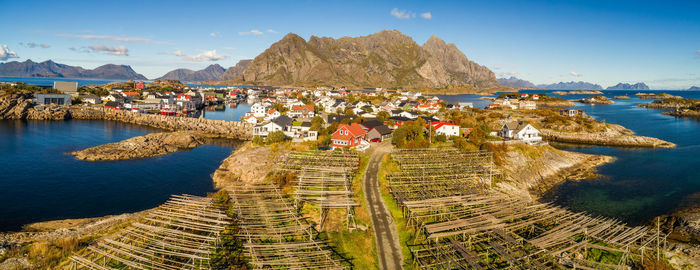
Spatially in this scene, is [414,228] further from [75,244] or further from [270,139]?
[270,139]

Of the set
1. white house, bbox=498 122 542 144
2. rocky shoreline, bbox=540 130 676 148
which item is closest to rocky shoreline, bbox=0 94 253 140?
white house, bbox=498 122 542 144

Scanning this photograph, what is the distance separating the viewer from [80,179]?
3856 cm

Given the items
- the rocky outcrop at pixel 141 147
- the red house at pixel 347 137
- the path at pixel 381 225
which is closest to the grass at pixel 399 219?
the path at pixel 381 225

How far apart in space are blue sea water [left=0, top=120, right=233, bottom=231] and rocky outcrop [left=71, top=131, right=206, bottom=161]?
1642mm

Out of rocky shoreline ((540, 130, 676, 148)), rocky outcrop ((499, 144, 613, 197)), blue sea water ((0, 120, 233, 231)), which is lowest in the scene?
blue sea water ((0, 120, 233, 231))

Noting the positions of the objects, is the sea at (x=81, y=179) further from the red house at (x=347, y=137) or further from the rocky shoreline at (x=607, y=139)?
the rocky shoreline at (x=607, y=139)

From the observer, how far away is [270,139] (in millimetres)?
48594

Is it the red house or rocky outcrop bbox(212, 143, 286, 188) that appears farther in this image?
the red house

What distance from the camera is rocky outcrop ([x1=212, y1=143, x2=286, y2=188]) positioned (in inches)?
1508

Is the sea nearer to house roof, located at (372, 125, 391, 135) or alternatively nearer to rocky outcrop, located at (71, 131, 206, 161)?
rocky outcrop, located at (71, 131, 206, 161)

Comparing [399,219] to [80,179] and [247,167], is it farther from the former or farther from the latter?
[80,179]

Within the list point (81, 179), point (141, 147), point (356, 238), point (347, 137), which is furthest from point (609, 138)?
point (81, 179)

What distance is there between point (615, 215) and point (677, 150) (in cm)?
4059

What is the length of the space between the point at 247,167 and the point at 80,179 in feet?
59.3
